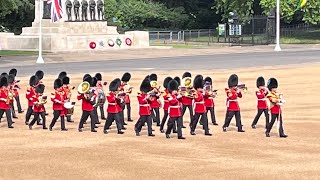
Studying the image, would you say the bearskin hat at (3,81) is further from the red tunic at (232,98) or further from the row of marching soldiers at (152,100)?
the red tunic at (232,98)

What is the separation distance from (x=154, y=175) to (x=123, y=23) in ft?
243

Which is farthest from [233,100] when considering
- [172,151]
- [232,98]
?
[172,151]

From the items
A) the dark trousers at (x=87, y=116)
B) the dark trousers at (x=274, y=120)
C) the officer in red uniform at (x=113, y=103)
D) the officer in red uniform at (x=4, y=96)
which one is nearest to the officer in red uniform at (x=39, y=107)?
the officer in red uniform at (x=4, y=96)

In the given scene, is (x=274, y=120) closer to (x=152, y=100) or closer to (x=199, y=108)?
(x=199, y=108)

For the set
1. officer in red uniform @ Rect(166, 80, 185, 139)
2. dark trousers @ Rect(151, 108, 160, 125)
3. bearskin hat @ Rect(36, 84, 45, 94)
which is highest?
bearskin hat @ Rect(36, 84, 45, 94)

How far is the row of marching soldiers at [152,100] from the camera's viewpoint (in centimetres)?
1892

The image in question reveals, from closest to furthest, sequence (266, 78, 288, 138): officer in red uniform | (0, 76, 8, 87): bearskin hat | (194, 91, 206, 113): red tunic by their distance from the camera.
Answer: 1. (266, 78, 288, 138): officer in red uniform
2. (194, 91, 206, 113): red tunic
3. (0, 76, 8, 87): bearskin hat

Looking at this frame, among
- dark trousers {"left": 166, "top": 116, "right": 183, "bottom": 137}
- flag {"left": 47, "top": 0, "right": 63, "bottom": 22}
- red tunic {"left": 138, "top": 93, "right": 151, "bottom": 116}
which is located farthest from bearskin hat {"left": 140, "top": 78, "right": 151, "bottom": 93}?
flag {"left": 47, "top": 0, "right": 63, "bottom": 22}

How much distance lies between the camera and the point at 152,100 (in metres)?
19.4

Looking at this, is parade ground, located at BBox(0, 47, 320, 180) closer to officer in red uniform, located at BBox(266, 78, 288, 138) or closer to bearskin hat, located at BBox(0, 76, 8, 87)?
officer in red uniform, located at BBox(266, 78, 288, 138)

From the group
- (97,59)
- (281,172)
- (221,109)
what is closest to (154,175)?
(281,172)

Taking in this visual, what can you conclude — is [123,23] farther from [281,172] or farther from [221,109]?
[281,172]

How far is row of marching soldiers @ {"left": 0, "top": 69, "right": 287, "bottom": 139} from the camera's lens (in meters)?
18.9

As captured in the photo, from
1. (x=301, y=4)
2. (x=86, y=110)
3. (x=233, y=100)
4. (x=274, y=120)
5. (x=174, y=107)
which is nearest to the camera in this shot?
(x=174, y=107)
